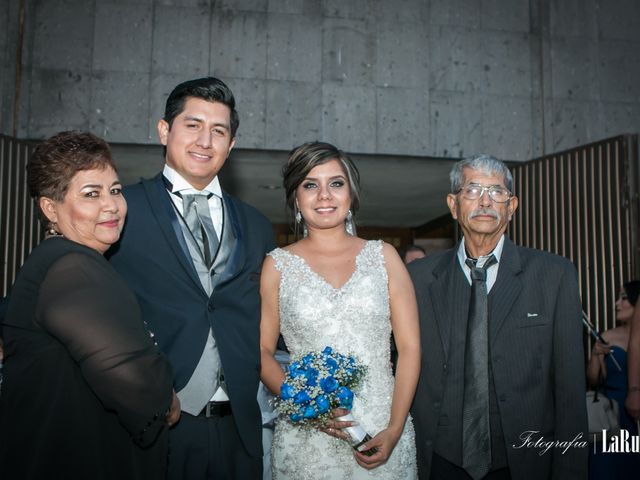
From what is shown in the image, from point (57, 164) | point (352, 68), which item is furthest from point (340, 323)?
point (352, 68)

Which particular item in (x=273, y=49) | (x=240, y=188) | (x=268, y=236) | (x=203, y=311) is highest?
(x=273, y=49)

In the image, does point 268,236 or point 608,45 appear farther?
point 608,45

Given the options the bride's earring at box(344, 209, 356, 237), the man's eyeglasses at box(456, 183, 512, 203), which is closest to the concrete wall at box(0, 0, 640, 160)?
the bride's earring at box(344, 209, 356, 237)

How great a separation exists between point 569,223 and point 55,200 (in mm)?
5260

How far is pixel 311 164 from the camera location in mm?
2607

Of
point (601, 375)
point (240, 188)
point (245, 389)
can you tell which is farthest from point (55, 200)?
point (240, 188)

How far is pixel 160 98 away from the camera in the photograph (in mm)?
5848

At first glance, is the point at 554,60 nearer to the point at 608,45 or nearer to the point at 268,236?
the point at 608,45

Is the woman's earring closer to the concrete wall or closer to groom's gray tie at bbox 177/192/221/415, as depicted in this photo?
groom's gray tie at bbox 177/192/221/415

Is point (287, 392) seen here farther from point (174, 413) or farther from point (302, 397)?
point (174, 413)

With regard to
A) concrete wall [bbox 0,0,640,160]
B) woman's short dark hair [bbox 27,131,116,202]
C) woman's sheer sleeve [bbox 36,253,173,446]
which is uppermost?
concrete wall [bbox 0,0,640,160]

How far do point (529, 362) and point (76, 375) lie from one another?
177 centimetres

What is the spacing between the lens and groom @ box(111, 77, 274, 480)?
2152 millimetres

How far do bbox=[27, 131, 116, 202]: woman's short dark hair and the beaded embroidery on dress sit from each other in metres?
0.98
